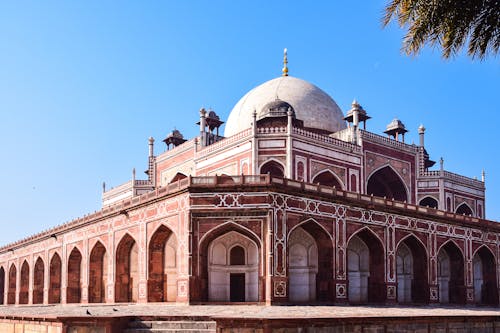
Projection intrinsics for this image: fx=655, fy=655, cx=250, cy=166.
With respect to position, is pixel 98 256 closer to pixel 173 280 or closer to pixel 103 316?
pixel 173 280

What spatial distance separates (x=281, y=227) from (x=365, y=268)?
5.98 metres

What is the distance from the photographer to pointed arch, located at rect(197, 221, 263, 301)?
23250mm

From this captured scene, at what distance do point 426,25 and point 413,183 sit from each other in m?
25.6

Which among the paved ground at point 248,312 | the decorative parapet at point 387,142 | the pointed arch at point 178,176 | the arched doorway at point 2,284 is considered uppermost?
the decorative parapet at point 387,142

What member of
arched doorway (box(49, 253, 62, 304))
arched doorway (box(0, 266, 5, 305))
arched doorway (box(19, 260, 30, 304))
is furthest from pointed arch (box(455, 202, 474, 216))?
arched doorway (box(0, 266, 5, 305))

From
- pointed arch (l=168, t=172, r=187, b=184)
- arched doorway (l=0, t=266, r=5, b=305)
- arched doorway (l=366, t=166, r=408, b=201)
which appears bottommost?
arched doorway (l=0, t=266, r=5, b=305)

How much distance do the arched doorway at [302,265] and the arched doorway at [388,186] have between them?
33.3ft

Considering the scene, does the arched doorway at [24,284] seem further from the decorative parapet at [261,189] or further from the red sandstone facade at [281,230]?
the decorative parapet at [261,189]

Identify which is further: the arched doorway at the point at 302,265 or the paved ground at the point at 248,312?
the arched doorway at the point at 302,265

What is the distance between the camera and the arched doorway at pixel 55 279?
35.8 metres

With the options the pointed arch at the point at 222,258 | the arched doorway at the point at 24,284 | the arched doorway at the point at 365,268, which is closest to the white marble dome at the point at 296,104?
the arched doorway at the point at 365,268

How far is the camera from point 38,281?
128ft

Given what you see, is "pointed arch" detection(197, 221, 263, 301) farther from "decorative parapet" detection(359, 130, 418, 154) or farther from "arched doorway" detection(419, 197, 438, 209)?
"arched doorway" detection(419, 197, 438, 209)

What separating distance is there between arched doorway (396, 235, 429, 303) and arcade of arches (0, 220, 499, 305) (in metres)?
0.04
